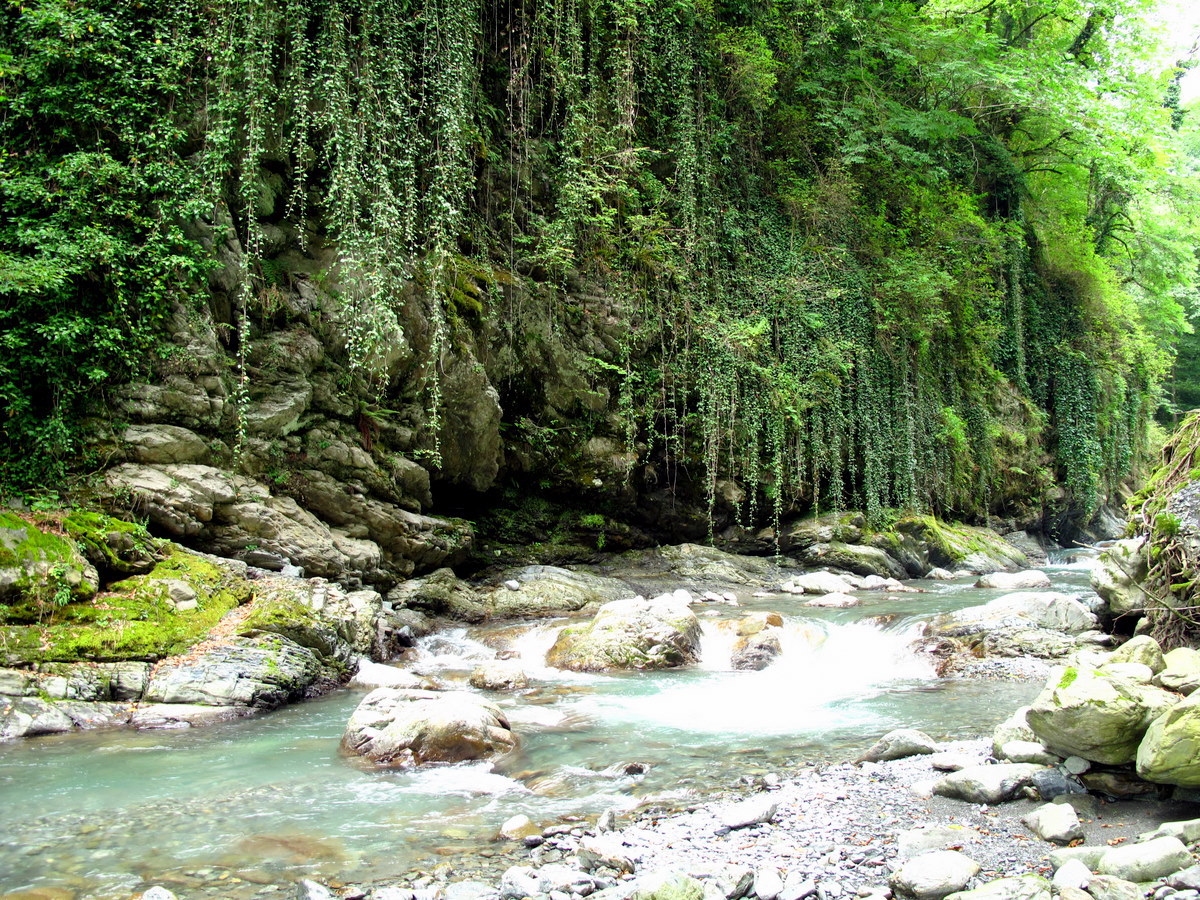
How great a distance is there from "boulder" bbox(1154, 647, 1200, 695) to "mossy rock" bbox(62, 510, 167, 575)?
7.98 meters

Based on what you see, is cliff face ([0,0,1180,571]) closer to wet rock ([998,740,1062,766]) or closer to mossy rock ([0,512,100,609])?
mossy rock ([0,512,100,609])

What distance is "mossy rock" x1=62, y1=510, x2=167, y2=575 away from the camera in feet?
21.1

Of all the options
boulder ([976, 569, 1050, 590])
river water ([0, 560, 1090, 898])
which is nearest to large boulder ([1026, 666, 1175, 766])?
river water ([0, 560, 1090, 898])

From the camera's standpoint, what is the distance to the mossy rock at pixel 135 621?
5605mm

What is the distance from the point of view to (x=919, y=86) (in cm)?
1705

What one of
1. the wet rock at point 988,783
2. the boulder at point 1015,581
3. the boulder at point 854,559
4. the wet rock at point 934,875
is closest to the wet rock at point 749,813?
the wet rock at point 934,875

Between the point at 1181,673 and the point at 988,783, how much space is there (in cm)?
127

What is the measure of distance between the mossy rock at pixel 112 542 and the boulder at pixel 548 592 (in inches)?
179

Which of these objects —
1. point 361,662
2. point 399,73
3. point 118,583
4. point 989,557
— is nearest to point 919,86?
point 989,557

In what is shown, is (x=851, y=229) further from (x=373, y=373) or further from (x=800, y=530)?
(x=373, y=373)

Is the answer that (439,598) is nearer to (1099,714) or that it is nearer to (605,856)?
(605,856)

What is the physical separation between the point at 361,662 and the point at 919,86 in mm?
17870

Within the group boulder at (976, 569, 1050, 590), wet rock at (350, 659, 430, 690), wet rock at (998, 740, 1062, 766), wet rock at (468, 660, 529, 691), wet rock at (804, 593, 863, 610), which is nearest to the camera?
wet rock at (998, 740, 1062, 766)

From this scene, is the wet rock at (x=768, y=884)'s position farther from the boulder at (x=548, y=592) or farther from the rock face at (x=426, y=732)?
the boulder at (x=548, y=592)
